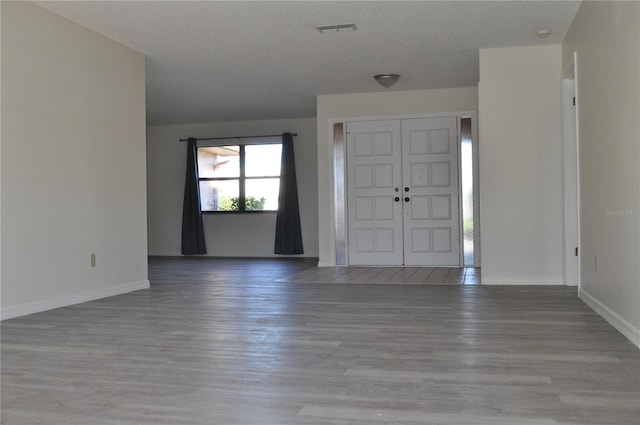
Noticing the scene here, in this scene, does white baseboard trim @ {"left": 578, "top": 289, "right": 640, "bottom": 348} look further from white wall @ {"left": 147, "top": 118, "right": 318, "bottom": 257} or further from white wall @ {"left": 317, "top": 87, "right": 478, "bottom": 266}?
white wall @ {"left": 147, "top": 118, "right": 318, "bottom": 257}

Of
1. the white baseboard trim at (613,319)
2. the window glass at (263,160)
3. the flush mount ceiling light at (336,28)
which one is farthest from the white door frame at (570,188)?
the window glass at (263,160)

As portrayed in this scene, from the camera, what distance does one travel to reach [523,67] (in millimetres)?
5707

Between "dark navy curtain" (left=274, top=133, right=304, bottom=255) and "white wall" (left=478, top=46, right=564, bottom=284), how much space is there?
13.8 feet

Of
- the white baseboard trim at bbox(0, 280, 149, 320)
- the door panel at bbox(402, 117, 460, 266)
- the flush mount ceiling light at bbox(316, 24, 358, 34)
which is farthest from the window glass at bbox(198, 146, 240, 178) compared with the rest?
the flush mount ceiling light at bbox(316, 24, 358, 34)

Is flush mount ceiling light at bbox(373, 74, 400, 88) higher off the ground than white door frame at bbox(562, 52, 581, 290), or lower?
higher

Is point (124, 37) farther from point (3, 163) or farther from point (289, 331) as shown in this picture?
point (289, 331)

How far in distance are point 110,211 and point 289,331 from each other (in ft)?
8.36

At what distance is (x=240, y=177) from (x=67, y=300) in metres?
5.39

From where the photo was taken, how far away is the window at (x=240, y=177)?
31.9ft

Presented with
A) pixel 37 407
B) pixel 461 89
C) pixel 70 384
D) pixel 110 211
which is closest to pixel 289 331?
pixel 70 384

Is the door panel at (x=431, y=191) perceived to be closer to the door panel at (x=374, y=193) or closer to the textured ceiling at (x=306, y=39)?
the door panel at (x=374, y=193)

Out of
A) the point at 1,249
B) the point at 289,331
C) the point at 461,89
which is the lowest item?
the point at 289,331

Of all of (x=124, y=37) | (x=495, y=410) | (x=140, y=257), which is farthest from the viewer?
Answer: (x=140, y=257)

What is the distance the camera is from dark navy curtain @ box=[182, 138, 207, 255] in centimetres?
987
